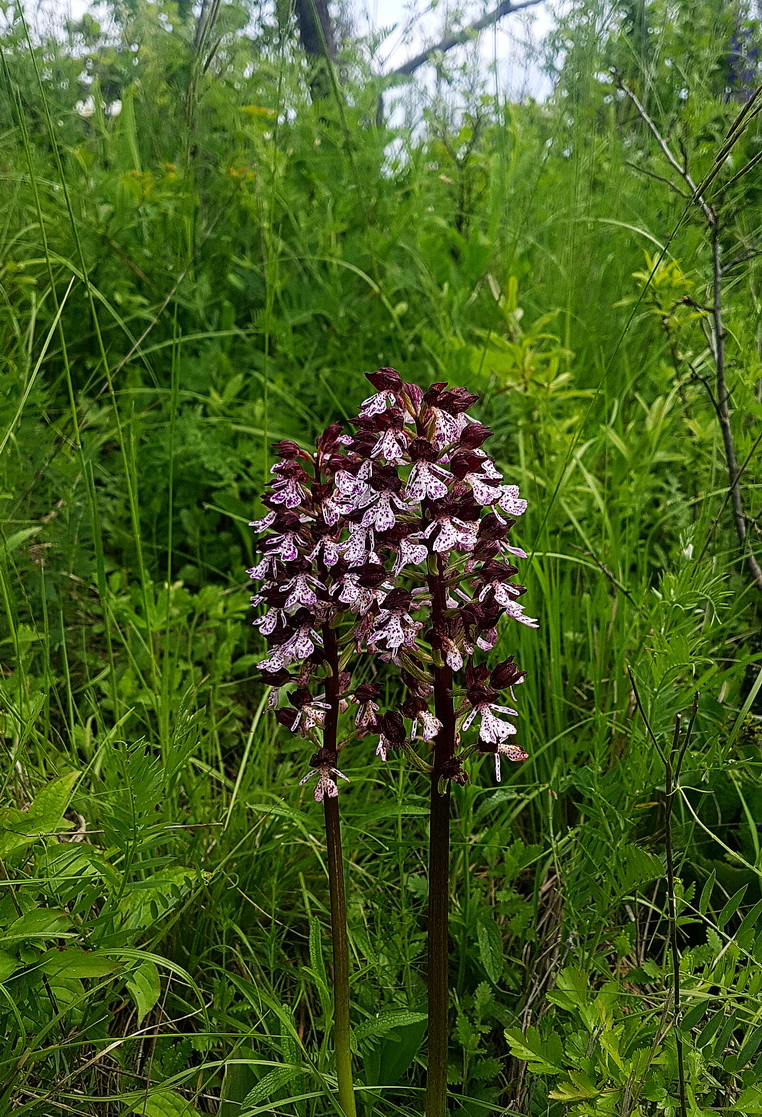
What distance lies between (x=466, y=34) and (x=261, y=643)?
9.90ft

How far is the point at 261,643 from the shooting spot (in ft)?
9.09

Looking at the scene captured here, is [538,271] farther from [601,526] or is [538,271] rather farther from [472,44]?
[601,526]

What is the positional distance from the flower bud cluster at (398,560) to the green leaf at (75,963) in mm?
475

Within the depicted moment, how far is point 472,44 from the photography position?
3.90m

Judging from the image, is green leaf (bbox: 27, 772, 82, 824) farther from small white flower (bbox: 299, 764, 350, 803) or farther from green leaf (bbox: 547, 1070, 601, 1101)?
green leaf (bbox: 547, 1070, 601, 1101)

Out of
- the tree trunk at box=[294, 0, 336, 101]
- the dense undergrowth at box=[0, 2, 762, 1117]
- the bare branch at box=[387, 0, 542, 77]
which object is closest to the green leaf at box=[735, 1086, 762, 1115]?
the dense undergrowth at box=[0, 2, 762, 1117]

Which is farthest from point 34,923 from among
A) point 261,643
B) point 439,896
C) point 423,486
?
point 261,643

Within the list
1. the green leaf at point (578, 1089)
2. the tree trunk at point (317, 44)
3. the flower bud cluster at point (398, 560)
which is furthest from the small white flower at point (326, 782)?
the tree trunk at point (317, 44)

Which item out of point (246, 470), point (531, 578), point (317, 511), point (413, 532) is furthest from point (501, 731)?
point (246, 470)

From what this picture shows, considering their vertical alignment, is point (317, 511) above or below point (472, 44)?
below

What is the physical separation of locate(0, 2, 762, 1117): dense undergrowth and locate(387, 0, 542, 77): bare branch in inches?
11.4

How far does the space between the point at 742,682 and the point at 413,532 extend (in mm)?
1454

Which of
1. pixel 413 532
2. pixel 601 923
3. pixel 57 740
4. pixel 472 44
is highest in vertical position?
pixel 472 44

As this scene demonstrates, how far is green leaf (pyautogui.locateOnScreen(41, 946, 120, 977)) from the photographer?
140 centimetres
